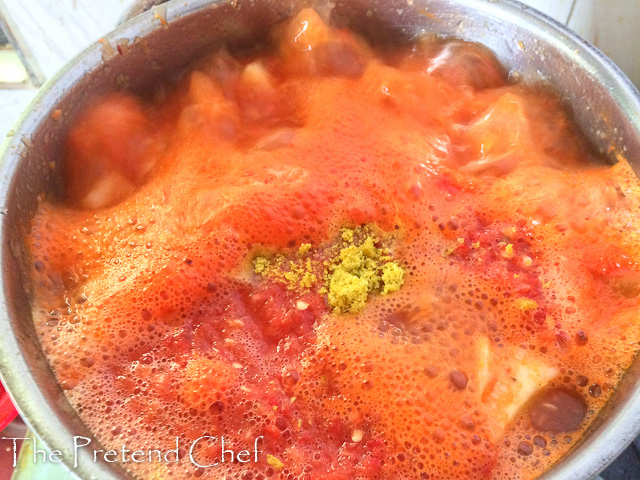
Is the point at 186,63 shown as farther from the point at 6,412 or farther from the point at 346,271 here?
the point at 6,412

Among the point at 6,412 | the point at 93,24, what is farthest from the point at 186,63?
the point at 6,412

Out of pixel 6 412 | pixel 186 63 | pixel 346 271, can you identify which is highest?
pixel 186 63

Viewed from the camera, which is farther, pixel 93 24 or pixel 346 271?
pixel 93 24

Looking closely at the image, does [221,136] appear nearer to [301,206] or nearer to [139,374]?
[301,206]

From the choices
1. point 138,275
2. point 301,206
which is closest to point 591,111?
point 301,206

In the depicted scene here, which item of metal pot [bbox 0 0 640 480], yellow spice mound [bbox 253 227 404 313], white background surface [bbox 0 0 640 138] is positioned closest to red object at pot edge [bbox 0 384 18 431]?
metal pot [bbox 0 0 640 480]

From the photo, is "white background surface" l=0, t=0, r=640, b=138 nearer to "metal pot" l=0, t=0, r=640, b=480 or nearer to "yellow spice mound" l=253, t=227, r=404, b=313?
"metal pot" l=0, t=0, r=640, b=480

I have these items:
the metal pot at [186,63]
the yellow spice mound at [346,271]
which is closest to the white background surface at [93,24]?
the metal pot at [186,63]
